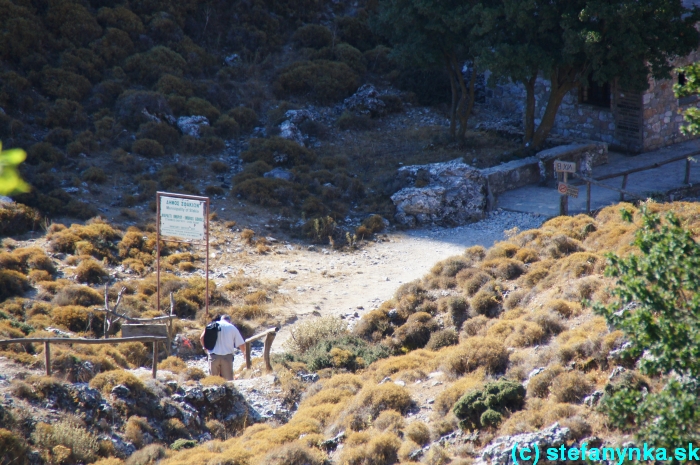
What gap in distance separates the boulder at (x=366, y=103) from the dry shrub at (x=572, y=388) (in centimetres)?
1914

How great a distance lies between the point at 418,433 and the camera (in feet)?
25.9

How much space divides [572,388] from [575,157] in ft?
44.6

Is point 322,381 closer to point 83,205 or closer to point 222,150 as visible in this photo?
point 83,205

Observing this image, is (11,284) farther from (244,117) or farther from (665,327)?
(244,117)

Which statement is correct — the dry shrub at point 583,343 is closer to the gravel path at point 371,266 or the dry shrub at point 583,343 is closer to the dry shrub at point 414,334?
the dry shrub at point 414,334

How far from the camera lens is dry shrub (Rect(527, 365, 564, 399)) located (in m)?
7.95

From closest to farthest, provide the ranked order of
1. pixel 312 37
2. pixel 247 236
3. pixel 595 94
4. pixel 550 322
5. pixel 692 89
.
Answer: pixel 692 89
pixel 550 322
pixel 247 236
pixel 595 94
pixel 312 37

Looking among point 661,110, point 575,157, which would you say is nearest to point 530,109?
point 575,157

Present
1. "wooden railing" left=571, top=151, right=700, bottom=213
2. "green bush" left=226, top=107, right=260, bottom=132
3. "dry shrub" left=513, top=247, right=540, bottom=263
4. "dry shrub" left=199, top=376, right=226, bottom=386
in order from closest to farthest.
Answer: "dry shrub" left=199, top=376, right=226, bottom=386
"dry shrub" left=513, top=247, right=540, bottom=263
"wooden railing" left=571, top=151, right=700, bottom=213
"green bush" left=226, top=107, right=260, bottom=132

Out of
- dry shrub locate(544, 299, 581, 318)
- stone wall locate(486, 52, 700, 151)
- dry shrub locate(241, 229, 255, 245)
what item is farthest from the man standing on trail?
stone wall locate(486, 52, 700, 151)

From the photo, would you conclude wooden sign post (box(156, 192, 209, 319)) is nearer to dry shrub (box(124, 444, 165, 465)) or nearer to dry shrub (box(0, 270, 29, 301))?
dry shrub (box(0, 270, 29, 301))

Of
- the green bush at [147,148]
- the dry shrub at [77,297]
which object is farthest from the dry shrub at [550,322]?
the green bush at [147,148]

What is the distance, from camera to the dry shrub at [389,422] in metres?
8.23

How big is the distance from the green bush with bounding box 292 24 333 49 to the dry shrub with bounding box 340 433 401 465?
24.5m
